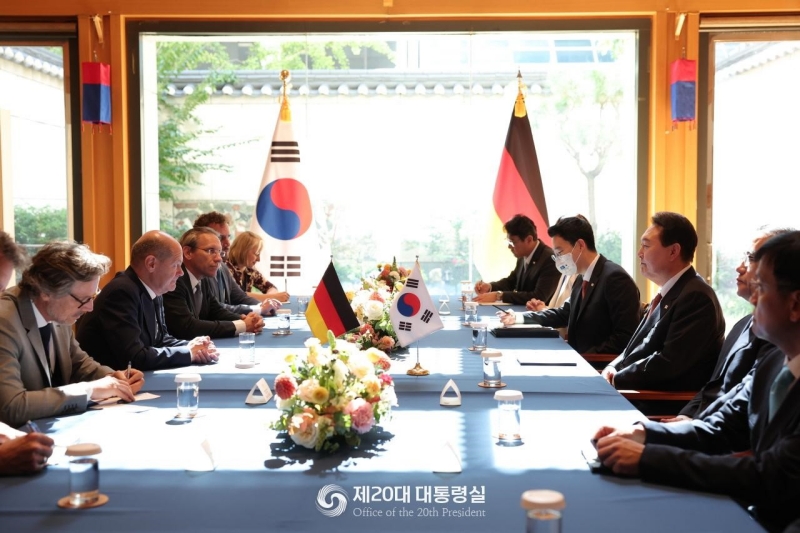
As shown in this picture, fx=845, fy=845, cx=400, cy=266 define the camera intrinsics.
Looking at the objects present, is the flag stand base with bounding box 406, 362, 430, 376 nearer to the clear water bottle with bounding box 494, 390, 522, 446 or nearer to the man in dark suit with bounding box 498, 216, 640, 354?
the clear water bottle with bounding box 494, 390, 522, 446

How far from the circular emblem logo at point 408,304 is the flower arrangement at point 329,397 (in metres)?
1.17

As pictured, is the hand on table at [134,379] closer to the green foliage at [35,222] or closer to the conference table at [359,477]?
the conference table at [359,477]

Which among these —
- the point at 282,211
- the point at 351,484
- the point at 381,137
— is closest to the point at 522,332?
the point at 351,484

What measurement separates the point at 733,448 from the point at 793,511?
1.70ft

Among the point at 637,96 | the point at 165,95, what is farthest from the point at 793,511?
the point at 165,95

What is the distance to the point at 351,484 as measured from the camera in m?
2.00

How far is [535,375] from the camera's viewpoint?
3430 millimetres

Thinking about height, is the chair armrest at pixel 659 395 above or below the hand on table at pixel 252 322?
below

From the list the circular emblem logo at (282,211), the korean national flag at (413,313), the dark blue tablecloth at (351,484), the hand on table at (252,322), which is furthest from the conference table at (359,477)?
the circular emblem logo at (282,211)

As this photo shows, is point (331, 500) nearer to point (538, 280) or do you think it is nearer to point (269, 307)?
point (269, 307)

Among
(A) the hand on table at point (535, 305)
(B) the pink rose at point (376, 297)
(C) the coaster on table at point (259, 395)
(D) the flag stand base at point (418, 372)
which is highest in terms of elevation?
(B) the pink rose at point (376, 297)

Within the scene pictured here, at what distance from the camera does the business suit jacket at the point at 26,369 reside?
2596 mm

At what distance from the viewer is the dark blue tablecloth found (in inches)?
70.1

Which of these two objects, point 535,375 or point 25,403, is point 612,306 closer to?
point 535,375
